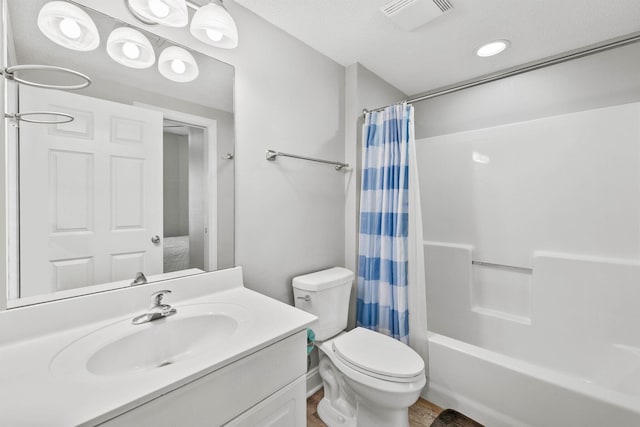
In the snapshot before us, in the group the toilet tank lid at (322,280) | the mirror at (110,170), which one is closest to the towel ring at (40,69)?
the mirror at (110,170)

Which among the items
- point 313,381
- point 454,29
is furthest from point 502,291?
point 454,29

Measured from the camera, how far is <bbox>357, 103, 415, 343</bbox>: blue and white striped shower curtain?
169cm

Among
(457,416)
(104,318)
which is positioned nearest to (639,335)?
(457,416)

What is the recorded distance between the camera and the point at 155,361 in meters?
0.96

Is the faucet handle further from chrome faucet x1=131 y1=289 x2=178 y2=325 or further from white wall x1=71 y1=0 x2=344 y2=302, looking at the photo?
white wall x1=71 y1=0 x2=344 y2=302

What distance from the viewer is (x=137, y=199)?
3.61 feet

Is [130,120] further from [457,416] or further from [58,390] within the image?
[457,416]

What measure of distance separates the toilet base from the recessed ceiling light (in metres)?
2.38

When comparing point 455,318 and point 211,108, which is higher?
point 211,108

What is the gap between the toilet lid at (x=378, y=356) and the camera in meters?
1.23

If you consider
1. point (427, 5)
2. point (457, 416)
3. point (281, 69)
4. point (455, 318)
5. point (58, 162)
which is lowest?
point (457, 416)

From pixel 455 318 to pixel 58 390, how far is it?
2336mm

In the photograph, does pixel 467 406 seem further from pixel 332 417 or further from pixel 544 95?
pixel 544 95

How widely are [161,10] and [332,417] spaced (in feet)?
6.81
